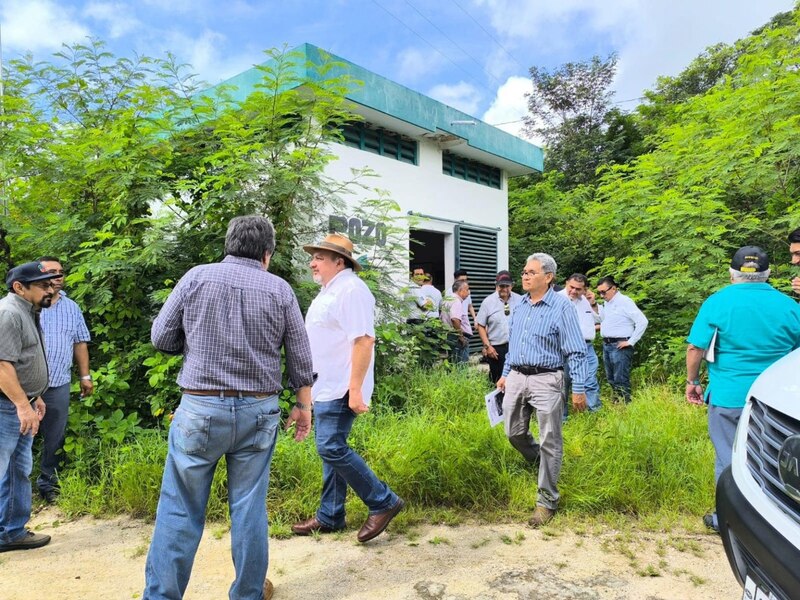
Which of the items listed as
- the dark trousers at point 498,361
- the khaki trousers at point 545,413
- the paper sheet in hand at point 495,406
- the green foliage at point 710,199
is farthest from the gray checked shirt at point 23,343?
the green foliage at point 710,199

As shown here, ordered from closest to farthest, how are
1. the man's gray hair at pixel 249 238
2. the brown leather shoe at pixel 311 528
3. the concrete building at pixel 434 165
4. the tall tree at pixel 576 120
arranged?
the man's gray hair at pixel 249 238 < the brown leather shoe at pixel 311 528 < the concrete building at pixel 434 165 < the tall tree at pixel 576 120

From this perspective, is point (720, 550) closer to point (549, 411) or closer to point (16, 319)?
point (549, 411)

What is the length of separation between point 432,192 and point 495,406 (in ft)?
18.8

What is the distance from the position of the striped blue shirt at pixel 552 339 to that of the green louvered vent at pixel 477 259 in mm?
5673

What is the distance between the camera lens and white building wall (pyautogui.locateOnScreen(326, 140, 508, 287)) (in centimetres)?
763

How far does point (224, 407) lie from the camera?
229 centimetres

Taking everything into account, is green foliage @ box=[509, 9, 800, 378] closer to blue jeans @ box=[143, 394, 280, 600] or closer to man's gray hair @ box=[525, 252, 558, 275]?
man's gray hair @ box=[525, 252, 558, 275]

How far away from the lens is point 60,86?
5605 millimetres

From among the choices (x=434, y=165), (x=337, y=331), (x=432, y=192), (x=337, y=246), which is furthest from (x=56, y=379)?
(x=434, y=165)

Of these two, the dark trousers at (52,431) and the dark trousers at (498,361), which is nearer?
the dark trousers at (52,431)

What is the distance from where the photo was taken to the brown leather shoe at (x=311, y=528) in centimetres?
337

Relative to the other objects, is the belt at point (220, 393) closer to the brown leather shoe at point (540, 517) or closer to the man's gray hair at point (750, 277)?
the brown leather shoe at point (540, 517)

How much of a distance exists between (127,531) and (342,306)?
220cm

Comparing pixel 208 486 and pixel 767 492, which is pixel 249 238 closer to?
pixel 208 486
